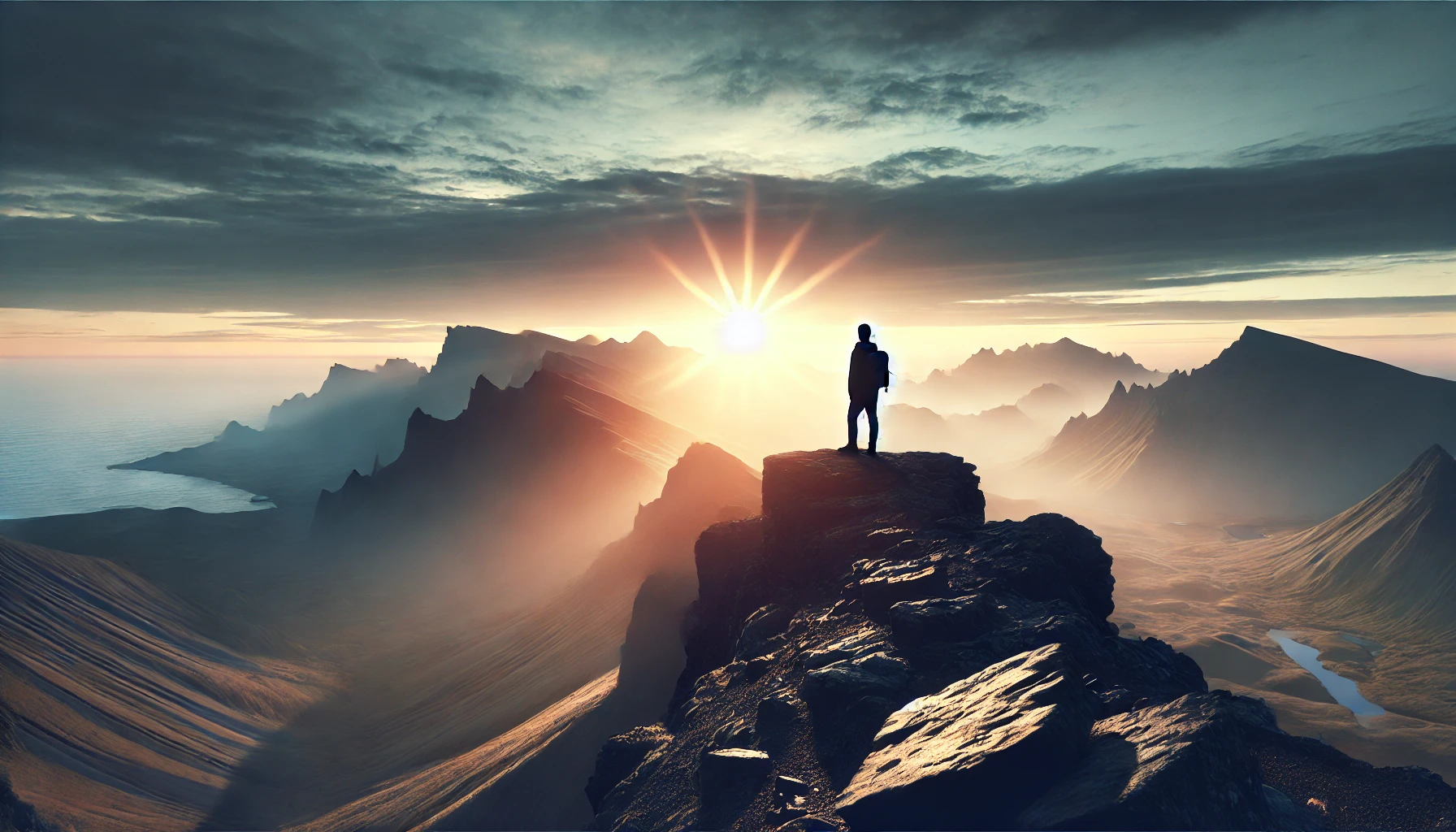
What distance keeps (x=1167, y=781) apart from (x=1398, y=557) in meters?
204

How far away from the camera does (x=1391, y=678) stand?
125062 millimetres

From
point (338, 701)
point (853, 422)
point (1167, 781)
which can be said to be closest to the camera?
point (1167, 781)

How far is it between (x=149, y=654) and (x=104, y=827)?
174 feet

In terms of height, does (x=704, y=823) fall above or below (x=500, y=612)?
above

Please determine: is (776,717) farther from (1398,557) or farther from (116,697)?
(1398,557)

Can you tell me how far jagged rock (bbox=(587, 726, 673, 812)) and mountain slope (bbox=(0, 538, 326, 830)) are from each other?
69.9m

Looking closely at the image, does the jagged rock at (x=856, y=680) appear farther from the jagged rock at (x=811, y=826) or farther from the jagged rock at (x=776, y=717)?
the jagged rock at (x=811, y=826)

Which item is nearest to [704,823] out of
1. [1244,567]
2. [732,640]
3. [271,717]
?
[732,640]

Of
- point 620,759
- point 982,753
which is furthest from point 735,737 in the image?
point 620,759

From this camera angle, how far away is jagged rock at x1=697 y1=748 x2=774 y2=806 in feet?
71.6

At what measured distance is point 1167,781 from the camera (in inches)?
542

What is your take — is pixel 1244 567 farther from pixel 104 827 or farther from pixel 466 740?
pixel 104 827

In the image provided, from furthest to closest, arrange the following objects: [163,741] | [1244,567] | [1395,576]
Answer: [1244,567] < [1395,576] < [163,741]

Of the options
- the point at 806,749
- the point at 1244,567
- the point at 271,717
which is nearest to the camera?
the point at 806,749
